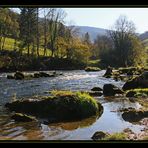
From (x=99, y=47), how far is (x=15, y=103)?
7099 centimetres

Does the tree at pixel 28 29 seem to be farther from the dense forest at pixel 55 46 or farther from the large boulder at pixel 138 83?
the large boulder at pixel 138 83

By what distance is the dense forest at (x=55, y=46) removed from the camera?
229 ft

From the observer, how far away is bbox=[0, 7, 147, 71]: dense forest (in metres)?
69.9

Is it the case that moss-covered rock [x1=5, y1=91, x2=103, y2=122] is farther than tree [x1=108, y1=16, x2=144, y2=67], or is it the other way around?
tree [x1=108, y1=16, x2=144, y2=67]

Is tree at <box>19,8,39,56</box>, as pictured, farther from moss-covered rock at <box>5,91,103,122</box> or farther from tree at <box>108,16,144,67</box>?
moss-covered rock at <box>5,91,103,122</box>

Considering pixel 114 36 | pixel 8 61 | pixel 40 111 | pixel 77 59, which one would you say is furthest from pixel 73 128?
pixel 114 36

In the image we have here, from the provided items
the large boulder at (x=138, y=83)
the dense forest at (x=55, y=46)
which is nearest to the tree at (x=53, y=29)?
the dense forest at (x=55, y=46)

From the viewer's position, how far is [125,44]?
76062 mm

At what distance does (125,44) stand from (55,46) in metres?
19.1

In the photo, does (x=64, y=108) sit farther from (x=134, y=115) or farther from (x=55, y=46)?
(x=55, y=46)

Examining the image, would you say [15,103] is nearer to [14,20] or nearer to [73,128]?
[73,128]

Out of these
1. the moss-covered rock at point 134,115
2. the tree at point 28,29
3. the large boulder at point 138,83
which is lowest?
the moss-covered rock at point 134,115

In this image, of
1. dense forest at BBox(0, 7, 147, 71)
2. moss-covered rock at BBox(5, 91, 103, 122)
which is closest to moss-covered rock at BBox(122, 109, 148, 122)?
moss-covered rock at BBox(5, 91, 103, 122)
